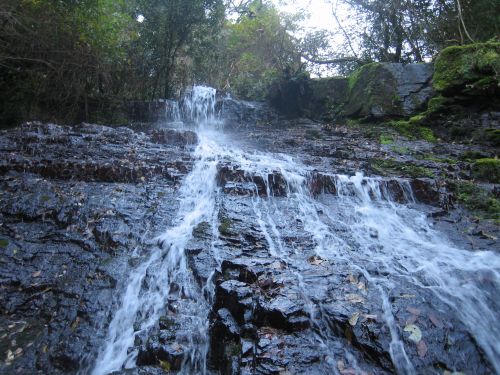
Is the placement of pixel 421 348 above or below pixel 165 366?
above

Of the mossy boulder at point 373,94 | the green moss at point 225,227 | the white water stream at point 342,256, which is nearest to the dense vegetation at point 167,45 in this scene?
the mossy boulder at point 373,94

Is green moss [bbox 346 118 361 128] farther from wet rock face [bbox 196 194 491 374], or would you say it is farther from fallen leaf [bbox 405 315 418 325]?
fallen leaf [bbox 405 315 418 325]

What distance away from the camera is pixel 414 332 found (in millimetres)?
3199

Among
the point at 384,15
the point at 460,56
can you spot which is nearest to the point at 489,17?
the point at 460,56

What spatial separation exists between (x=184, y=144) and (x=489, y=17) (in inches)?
413

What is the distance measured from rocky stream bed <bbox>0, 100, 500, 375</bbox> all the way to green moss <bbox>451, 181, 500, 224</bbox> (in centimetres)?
21

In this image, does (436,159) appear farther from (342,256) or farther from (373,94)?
(342,256)

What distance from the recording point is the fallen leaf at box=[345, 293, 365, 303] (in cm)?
359

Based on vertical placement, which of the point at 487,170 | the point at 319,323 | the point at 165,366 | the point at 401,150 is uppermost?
the point at 401,150

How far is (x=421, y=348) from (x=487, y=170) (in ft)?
18.1

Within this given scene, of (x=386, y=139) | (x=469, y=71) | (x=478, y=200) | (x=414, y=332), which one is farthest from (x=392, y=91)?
(x=414, y=332)

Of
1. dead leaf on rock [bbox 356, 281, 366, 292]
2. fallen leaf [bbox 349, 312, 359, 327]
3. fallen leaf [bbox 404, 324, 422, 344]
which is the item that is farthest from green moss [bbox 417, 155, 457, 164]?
Answer: fallen leaf [bbox 349, 312, 359, 327]

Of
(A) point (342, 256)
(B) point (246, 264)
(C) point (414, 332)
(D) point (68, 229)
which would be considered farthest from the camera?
(D) point (68, 229)

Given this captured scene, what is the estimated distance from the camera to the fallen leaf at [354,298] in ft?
11.8
